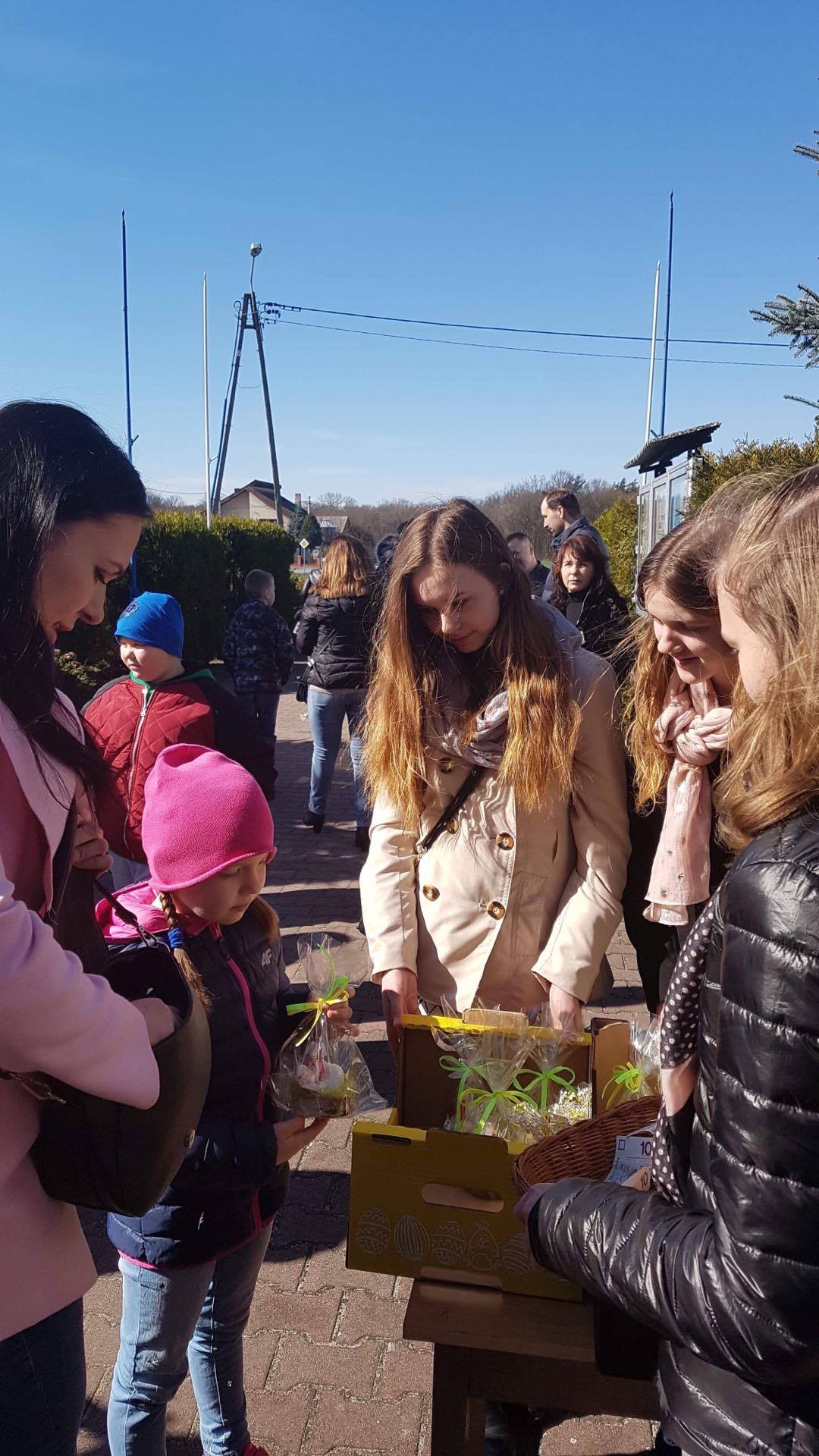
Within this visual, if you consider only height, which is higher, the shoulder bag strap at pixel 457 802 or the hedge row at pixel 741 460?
the hedge row at pixel 741 460

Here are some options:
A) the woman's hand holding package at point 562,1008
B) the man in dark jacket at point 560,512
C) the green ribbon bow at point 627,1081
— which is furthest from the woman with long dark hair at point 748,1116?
the man in dark jacket at point 560,512

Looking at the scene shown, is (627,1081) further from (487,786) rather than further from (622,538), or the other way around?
(622,538)

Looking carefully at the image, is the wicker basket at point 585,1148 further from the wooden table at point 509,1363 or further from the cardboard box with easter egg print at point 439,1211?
the wooden table at point 509,1363

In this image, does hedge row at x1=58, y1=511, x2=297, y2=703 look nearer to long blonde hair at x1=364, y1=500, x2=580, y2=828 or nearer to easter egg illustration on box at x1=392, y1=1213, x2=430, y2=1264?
long blonde hair at x1=364, y1=500, x2=580, y2=828

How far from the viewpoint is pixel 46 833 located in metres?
1.36

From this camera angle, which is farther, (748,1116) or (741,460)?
(741,460)

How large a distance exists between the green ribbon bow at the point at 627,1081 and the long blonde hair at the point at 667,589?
0.83 metres

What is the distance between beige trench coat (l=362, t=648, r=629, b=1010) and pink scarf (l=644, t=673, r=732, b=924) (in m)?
0.12

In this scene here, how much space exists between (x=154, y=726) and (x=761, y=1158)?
→ 3279 mm

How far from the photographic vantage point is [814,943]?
979 millimetres

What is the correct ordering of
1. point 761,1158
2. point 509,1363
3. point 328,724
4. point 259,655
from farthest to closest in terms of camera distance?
point 259,655, point 328,724, point 509,1363, point 761,1158

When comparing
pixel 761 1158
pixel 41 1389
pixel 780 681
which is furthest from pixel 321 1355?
pixel 780 681

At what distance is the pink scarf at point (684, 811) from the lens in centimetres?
247

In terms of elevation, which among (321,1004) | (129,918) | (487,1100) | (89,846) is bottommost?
(487,1100)
